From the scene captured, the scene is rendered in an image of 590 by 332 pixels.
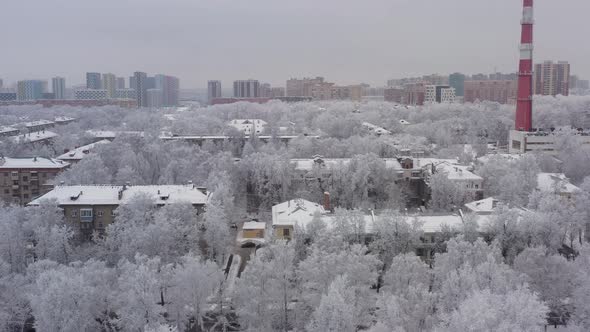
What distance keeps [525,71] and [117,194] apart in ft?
121

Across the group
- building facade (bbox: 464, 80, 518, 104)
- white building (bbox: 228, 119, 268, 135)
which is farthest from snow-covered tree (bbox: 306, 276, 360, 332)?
building facade (bbox: 464, 80, 518, 104)

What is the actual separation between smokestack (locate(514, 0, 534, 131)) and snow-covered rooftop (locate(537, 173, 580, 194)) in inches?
576

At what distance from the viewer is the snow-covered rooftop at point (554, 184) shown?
32269 millimetres

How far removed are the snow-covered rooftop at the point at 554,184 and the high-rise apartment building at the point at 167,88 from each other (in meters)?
135

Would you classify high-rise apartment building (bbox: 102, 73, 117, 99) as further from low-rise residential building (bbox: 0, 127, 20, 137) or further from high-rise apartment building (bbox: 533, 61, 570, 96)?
high-rise apartment building (bbox: 533, 61, 570, 96)

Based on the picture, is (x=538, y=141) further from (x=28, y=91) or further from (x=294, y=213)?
(x=28, y=91)

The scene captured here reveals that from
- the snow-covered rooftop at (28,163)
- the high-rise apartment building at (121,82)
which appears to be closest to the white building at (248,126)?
the snow-covered rooftop at (28,163)

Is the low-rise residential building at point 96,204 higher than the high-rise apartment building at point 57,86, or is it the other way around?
the high-rise apartment building at point 57,86

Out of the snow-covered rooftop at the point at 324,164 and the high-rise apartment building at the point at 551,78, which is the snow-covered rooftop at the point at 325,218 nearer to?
the snow-covered rooftop at the point at 324,164

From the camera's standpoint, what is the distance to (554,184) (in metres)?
32.7

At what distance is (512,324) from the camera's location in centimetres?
1360

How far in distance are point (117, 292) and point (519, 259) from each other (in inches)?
556

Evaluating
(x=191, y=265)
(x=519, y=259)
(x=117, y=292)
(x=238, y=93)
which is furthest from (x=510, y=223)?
(x=238, y=93)

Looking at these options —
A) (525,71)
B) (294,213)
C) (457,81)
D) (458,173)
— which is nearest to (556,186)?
(458,173)
